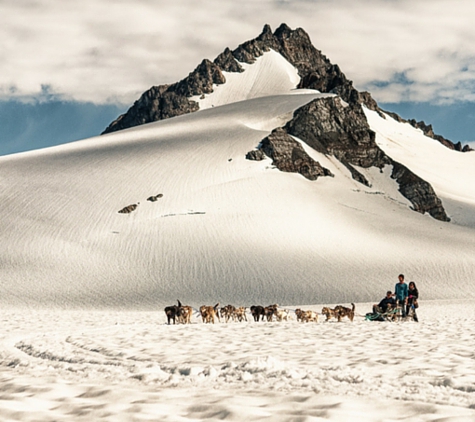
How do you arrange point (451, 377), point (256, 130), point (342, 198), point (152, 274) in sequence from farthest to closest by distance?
point (256, 130) → point (342, 198) → point (152, 274) → point (451, 377)

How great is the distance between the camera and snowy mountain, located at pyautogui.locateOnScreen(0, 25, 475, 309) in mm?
32875

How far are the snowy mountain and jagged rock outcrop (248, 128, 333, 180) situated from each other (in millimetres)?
168

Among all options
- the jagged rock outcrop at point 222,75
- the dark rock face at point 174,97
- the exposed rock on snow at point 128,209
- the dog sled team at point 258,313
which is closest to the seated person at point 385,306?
the dog sled team at point 258,313

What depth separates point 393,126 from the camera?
4510 inches

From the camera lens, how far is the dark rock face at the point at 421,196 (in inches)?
2213

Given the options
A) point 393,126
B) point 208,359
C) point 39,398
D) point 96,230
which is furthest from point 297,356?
point 393,126

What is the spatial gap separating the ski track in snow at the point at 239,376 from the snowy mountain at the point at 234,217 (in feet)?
60.8

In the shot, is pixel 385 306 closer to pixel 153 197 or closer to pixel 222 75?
pixel 153 197

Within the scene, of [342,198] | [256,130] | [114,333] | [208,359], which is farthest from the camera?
[256,130]

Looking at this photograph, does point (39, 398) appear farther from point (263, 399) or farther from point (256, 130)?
point (256, 130)

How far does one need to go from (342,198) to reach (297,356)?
4493 cm

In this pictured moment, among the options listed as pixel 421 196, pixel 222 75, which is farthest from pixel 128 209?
pixel 222 75

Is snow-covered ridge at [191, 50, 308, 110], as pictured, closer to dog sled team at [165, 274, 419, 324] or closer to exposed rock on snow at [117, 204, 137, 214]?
exposed rock on snow at [117, 204, 137, 214]

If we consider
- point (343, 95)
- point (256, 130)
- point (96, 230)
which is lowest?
point (96, 230)
